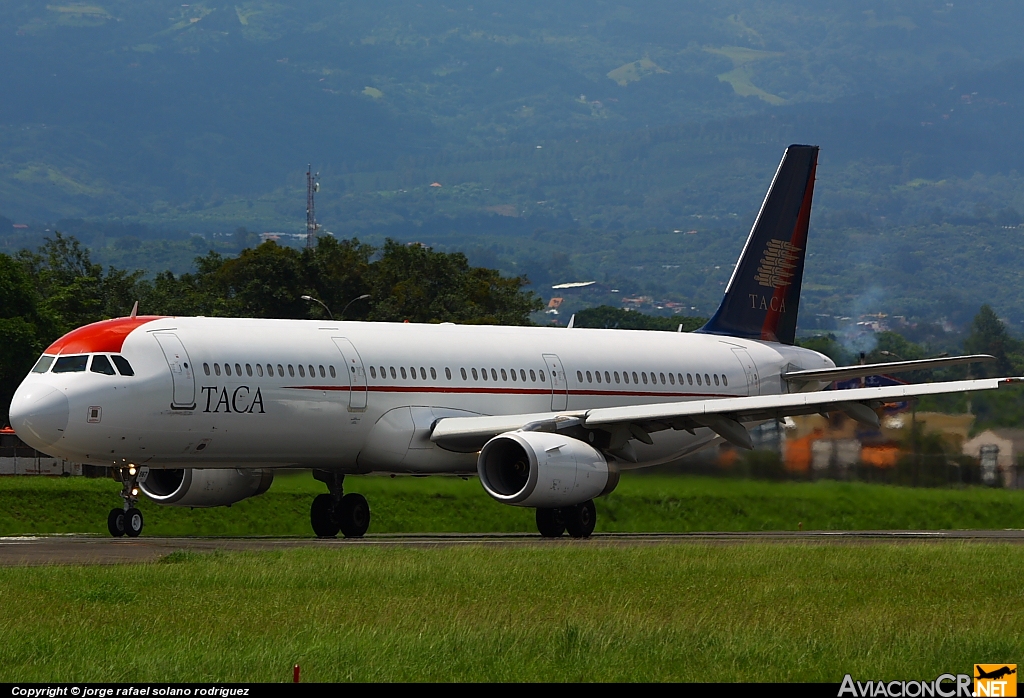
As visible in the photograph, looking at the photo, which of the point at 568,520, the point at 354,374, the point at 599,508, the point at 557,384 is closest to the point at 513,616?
the point at 354,374

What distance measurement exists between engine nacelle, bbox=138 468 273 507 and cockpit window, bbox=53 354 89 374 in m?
4.24

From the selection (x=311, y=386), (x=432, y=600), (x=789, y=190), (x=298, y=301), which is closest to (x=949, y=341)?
(x=298, y=301)

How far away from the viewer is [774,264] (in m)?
40.3

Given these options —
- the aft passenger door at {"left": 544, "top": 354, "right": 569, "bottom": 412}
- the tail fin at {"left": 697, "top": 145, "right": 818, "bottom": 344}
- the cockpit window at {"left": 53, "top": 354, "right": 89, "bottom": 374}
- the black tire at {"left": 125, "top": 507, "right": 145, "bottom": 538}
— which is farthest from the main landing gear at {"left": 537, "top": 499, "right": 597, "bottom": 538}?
the tail fin at {"left": 697, "top": 145, "right": 818, "bottom": 344}

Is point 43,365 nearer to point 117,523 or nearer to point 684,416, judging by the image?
point 117,523

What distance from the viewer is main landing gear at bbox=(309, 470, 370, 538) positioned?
1254 inches

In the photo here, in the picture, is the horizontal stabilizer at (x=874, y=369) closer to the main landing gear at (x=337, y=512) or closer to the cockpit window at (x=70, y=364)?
the main landing gear at (x=337, y=512)

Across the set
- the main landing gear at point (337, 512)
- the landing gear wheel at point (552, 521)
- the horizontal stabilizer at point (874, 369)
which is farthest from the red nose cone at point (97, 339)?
the horizontal stabilizer at point (874, 369)

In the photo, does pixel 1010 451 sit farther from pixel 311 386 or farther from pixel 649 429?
pixel 311 386

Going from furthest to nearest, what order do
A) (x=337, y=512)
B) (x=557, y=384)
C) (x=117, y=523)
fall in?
1. (x=557, y=384)
2. (x=337, y=512)
3. (x=117, y=523)

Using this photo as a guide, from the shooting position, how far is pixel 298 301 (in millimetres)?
83812

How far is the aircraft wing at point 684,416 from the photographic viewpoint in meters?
29.7

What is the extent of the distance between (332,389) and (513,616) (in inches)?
551

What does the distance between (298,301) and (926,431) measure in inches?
2016
